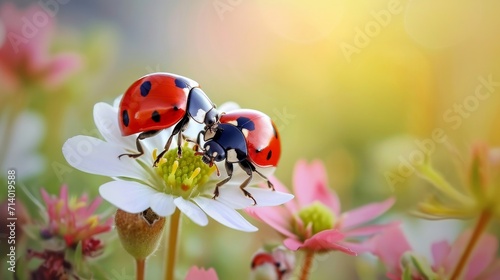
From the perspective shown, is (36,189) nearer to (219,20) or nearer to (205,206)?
(205,206)

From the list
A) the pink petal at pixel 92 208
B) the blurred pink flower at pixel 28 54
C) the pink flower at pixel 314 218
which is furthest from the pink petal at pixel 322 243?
the blurred pink flower at pixel 28 54

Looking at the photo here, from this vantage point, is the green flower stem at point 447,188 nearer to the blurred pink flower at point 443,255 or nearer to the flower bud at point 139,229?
the blurred pink flower at point 443,255

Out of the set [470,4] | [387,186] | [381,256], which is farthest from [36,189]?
[470,4]

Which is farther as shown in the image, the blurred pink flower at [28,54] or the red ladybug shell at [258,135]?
the blurred pink flower at [28,54]

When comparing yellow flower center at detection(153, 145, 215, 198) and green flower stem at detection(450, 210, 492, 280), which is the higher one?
yellow flower center at detection(153, 145, 215, 198)

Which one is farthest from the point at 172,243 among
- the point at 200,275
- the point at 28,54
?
the point at 28,54

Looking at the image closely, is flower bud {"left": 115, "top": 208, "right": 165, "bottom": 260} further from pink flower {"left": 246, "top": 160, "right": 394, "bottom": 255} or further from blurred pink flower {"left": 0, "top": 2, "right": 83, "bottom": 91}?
blurred pink flower {"left": 0, "top": 2, "right": 83, "bottom": 91}

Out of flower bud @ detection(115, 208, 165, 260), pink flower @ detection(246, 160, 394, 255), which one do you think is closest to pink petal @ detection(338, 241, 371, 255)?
pink flower @ detection(246, 160, 394, 255)
